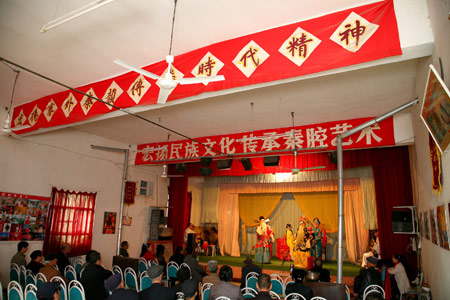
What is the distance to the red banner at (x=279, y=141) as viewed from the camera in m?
6.43

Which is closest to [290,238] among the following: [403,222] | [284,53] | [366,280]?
[403,222]

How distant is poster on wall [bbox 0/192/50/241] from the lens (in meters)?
6.61

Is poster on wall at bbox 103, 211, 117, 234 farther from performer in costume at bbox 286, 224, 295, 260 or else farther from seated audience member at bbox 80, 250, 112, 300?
performer in costume at bbox 286, 224, 295, 260

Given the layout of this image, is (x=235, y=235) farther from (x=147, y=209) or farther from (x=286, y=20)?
(x=286, y=20)

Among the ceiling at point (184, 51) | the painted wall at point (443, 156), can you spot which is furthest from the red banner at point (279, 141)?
the painted wall at point (443, 156)

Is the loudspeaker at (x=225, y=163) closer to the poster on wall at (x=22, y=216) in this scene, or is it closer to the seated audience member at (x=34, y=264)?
the poster on wall at (x=22, y=216)

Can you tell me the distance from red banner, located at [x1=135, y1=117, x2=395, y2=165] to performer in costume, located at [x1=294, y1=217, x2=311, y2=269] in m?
4.26

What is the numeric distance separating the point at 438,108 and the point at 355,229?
861cm

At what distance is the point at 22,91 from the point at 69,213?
3.40m

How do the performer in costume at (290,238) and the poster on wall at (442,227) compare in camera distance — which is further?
the performer in costume at (290,238)

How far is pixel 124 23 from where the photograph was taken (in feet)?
12.8

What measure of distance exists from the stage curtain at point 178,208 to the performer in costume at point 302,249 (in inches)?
161

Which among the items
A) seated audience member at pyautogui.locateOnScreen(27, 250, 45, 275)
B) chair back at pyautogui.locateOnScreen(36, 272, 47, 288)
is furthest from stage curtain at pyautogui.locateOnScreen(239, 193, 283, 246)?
chair back at pyautogui.locateOnScreen(36, 272, 47, 288)

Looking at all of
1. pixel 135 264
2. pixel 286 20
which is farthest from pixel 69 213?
pixel 286 20
